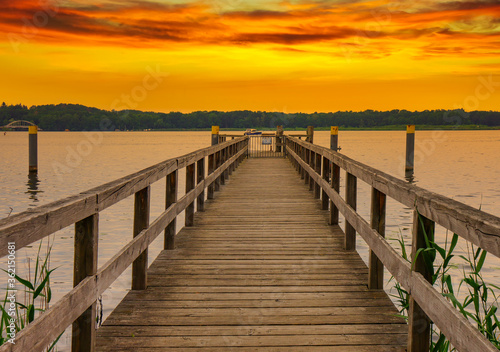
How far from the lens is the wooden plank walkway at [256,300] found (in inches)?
145

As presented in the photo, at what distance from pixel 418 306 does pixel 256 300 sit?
1.68 meters

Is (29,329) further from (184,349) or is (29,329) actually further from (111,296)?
(111,296)

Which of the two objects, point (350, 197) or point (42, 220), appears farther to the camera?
point (350, 197)

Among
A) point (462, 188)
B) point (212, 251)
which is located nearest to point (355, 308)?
point (212, 251)

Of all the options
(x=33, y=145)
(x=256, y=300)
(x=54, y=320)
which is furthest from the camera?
(x=33, y=145)

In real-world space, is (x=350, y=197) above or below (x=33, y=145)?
below

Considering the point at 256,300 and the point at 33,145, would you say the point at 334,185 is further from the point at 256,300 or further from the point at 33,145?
the point at 33,145

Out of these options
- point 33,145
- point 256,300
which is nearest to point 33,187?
point 33,145

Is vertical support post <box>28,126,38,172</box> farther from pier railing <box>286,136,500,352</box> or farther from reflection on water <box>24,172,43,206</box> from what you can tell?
pier railing <box>286,136,500,352</box>

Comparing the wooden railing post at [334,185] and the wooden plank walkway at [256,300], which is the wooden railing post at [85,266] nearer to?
the wooden plank walkway at [256,300]

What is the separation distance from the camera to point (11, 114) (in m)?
141

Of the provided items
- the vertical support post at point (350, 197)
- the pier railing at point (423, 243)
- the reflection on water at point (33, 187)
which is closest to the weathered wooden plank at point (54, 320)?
the pier railing at point (423, 243)

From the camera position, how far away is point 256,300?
14.9ft

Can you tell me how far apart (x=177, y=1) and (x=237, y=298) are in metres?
23.7
